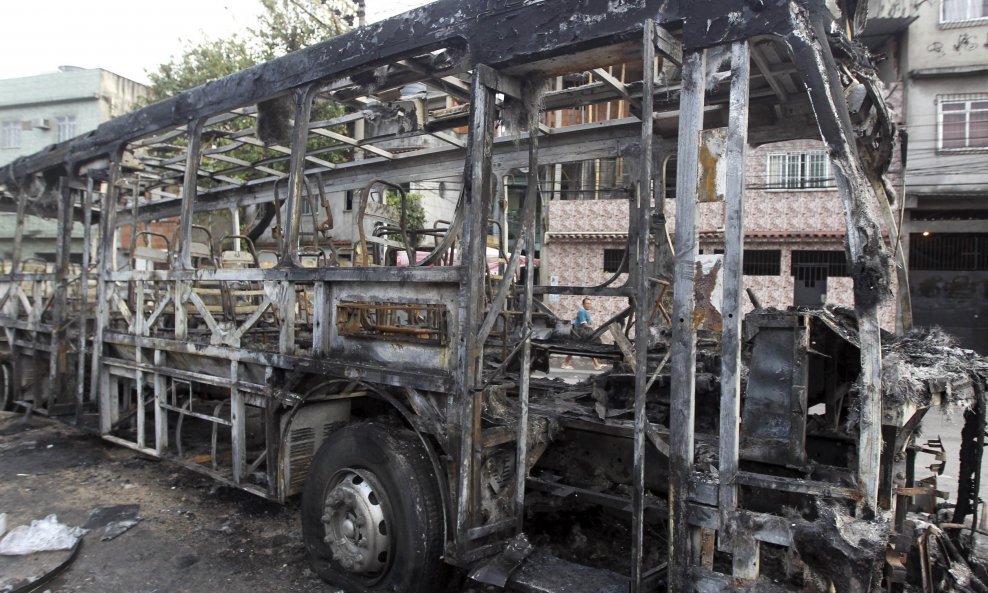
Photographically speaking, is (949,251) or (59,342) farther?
(949,251)

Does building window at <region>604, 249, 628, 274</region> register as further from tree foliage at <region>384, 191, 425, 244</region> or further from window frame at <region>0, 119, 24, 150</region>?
window frame at <region>0, 119, 24, 150</region>

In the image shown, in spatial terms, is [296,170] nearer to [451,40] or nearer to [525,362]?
[451,40]

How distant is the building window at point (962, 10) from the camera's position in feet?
46.0

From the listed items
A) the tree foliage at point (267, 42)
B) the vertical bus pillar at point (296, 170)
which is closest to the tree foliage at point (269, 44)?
the tree foliage at point (267, 42)

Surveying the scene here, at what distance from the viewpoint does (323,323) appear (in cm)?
407

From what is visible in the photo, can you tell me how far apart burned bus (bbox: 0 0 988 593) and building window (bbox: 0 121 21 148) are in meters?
24.3

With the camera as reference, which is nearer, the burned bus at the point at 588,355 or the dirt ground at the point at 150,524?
the burned bus at the point at 588,355

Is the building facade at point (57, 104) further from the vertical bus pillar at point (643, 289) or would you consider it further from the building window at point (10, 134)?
the vertical bus pillar at point (643, 289)

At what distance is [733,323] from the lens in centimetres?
253

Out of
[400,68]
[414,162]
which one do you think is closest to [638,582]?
[400,68]

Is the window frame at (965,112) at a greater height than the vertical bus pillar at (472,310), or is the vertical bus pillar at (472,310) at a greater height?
the window frame at (965,112)

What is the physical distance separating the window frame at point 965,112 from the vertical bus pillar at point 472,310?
1480 cm

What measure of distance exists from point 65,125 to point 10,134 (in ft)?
10.1

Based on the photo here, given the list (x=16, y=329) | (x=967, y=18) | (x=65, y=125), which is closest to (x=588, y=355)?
(x=16, y=329)
